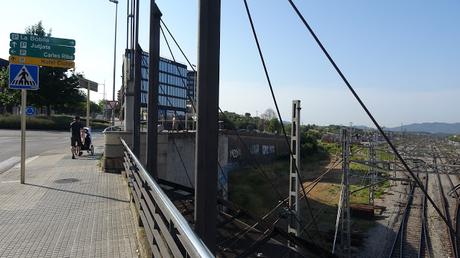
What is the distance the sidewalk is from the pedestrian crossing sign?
8.19 feet

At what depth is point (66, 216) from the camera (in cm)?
818

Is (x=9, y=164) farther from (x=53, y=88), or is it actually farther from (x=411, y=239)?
(x=53, y=88)

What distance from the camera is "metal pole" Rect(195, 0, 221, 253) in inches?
156

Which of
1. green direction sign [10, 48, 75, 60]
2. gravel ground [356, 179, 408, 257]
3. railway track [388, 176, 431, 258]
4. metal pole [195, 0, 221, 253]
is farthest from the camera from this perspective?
railway track [388, 176, 431, 258]

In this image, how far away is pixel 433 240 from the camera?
2958cm

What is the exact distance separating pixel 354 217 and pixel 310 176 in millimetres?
27954

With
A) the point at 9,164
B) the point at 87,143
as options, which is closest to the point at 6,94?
the point at 87,143

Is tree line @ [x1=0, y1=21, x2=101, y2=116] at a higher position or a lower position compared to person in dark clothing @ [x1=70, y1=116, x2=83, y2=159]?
higher

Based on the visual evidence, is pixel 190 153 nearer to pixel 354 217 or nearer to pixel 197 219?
pixel 354 217

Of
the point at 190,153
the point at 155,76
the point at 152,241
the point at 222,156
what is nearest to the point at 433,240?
the point at 222,156

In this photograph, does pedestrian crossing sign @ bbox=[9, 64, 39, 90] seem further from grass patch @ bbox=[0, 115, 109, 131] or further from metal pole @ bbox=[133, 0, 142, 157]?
grass patch @ bbox=[0, 115, 109, 131]

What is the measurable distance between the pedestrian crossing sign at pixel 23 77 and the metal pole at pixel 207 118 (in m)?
9.02

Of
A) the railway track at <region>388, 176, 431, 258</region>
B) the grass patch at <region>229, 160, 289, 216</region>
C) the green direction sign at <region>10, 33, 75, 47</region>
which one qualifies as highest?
the green direction sign at <region>10, 33, 75, 47</region>

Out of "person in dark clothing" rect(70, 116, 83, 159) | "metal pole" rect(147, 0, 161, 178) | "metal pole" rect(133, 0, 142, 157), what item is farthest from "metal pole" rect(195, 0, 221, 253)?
"person in dark clothing" rect(70, 116, 83, 159)
